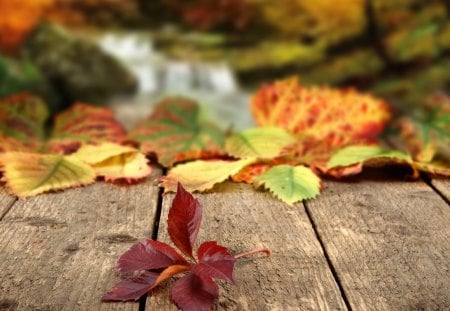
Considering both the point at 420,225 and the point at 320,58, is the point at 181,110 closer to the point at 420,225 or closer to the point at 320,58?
the point at 420,225

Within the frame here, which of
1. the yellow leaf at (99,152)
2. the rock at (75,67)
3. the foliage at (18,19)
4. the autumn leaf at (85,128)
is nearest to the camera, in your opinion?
the yellow leaf at (99,152)

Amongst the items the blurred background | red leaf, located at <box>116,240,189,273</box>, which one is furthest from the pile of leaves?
the blurred background

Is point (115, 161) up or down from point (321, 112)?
down

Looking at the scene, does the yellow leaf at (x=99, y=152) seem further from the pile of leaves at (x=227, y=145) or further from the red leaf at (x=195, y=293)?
the red leaf at (x=195, y=293)

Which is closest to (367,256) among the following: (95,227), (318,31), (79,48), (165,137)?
(95,227)

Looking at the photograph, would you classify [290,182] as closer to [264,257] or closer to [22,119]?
[264,257]

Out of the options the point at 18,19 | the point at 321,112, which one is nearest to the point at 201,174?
the point at 321,112

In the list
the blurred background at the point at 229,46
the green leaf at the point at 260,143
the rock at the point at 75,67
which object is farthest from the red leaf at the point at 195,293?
the rock at the point at 75,67

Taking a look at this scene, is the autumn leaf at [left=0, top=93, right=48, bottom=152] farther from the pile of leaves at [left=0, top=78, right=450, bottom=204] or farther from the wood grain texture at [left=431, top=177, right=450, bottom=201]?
the wood grain texture at [left=431, top=177, right=450, bottom=201]
